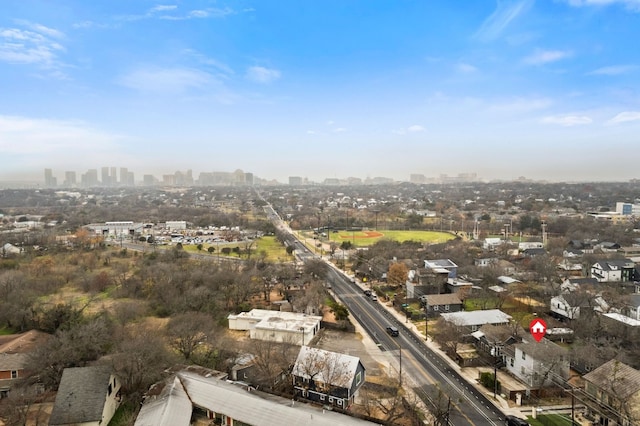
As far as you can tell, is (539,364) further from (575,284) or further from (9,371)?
(9,371)

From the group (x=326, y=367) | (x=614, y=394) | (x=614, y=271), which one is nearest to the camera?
(x=614, y=394)

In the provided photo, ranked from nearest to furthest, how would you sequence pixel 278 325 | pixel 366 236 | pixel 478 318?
1. pixel 278 325
2. pixel 478 318
3. pixel 366 236

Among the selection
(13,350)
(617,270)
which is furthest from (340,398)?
(617,270)

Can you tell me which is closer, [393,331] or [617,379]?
[617,379]

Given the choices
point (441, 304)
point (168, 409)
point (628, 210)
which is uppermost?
point (628, 210)

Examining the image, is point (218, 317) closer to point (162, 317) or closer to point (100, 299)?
point (162, 317)

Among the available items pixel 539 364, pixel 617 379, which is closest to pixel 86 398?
pixel 539 364

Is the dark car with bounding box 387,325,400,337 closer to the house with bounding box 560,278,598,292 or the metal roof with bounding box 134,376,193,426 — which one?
the house with bounding box 560,278,598,292
